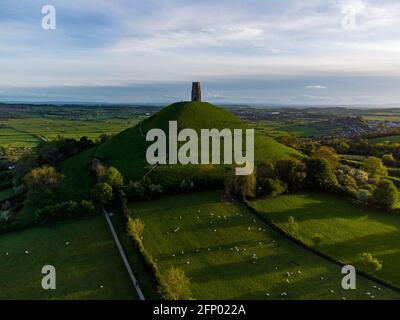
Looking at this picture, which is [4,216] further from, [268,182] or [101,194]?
[268,182]

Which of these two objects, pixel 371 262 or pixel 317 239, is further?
pixel 317 239

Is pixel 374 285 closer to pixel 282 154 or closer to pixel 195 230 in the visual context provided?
pixel 195 230

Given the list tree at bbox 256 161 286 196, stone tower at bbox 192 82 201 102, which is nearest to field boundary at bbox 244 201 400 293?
tree at bbox 256 161 286 196

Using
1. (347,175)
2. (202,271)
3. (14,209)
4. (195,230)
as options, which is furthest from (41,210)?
(347,175)

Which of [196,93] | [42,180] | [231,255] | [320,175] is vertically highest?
[196,93]

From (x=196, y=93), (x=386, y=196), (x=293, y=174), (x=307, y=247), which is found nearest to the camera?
(x=307, y=247)

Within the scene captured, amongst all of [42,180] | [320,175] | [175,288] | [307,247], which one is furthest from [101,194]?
[320,175]

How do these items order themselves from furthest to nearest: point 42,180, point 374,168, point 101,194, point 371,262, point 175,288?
point 374,168, point 42,180, point 101,194, point 371,262, point 175,288
